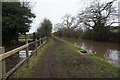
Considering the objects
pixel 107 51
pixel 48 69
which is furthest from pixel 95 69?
pixel 107 51

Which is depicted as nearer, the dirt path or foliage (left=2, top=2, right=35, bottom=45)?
the dirt path

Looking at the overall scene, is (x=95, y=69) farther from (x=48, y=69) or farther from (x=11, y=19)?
(x=11, y=19)

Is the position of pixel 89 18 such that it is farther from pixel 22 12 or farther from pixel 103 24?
pixel 22 12

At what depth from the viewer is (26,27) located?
33.5 metres

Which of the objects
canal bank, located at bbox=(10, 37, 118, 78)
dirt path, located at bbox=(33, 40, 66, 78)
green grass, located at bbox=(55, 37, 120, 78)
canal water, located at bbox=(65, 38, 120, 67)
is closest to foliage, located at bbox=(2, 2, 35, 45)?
canal water, located at bbox=(65, 38, 120, 67)

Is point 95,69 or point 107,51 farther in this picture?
point 107,51

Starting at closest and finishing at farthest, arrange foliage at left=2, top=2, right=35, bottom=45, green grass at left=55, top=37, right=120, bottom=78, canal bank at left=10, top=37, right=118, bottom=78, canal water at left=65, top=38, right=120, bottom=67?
canal bank at left=10, top=37, right=118, bottom=78, green grass at left=55, top=37, right=120, bottom=78, canal water at left=65, top=38, right=120, bottom=67, foliage at left=2, top=2, right=35, bottom=45

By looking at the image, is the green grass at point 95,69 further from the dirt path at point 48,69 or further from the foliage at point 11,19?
the foliage at point 11,19

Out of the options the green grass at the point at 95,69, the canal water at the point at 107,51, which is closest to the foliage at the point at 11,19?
the canal water at the point at 107,51

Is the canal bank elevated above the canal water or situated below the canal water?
above

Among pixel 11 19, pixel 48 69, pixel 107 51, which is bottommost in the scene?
pixel 107 51

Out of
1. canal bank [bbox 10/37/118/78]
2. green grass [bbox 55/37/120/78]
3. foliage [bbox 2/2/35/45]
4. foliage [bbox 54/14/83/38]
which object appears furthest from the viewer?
foliage [bbox 54/14/83/38]

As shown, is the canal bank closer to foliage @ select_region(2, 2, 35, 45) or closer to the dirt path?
the dirt path

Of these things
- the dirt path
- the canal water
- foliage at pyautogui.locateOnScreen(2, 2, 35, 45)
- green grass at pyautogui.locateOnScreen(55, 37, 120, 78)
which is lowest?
the canal water
